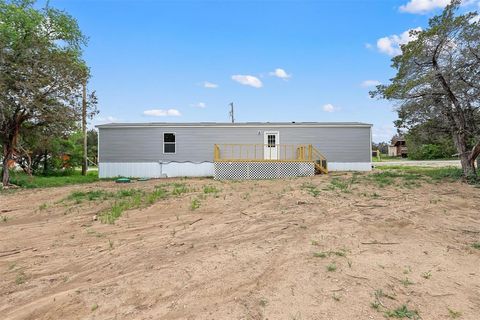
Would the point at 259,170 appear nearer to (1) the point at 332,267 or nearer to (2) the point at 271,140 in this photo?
(2) the point at 271,140

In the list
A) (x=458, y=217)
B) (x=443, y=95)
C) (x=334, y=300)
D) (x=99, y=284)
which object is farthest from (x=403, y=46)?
(x=99, y=284)

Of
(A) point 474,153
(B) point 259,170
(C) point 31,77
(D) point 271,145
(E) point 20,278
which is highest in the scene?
(C) point 31,77

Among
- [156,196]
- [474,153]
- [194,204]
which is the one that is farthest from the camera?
[474,153]

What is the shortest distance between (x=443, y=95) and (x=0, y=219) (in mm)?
14359

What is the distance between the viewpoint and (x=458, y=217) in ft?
19.8

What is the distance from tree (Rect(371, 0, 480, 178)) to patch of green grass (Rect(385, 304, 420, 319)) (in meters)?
9.78

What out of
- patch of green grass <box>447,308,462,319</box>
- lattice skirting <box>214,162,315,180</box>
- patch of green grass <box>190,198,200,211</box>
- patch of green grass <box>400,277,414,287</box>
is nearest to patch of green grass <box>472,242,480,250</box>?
patch of green grass <box>400,277,414,287</box>

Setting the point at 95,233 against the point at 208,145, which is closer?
the point at 95,233

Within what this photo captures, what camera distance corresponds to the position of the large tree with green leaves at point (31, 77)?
43.5 feet

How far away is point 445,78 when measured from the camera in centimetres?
1052

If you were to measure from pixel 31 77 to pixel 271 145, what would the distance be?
38.2ft

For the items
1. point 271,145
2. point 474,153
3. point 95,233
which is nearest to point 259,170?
point 271,145

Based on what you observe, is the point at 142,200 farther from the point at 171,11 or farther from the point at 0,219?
the point at 171,11

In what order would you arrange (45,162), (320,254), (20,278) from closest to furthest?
(20,278)
(320,254)
(45,162)
